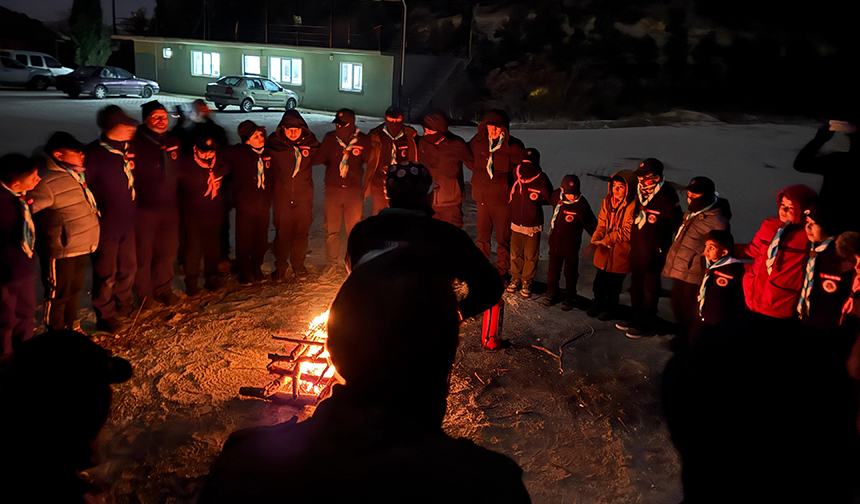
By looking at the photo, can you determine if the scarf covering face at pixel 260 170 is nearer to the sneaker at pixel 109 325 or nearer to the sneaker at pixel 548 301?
the sneaker at pixel 109 325

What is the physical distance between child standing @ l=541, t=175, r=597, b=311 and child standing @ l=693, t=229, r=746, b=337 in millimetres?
1477

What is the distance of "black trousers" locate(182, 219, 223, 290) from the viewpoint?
22.4ft

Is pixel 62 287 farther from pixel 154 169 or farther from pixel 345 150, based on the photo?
pixel 345 150

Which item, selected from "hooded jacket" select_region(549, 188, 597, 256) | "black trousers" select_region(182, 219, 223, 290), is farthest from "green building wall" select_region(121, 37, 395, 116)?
"hooded jacket" select_region(549, 188, 597, 256)

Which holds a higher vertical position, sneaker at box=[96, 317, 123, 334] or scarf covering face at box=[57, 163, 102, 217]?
scarf covering face at box=[57, 163, 102, 217]

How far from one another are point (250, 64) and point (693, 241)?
1280 inches

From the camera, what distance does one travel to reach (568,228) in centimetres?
696

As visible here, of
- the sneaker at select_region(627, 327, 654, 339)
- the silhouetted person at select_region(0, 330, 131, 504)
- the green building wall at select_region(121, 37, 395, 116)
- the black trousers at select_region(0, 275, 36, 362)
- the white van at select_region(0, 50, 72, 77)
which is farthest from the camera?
the green building wall at select_region(121, 37, 395, 116)

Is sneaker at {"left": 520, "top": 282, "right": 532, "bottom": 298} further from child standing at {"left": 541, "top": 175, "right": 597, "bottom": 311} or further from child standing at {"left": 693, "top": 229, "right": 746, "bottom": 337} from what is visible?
child standing at {"left": 693, "top": 229, "right": 746, "bottom": 337}

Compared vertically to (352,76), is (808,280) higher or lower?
lower

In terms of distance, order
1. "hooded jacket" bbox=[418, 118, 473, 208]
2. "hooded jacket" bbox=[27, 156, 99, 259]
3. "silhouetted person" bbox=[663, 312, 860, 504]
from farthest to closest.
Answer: "hooded jacket" bbox=[418, 118, 473, 208], "hooded jacket" bbox=[27, 156, 99, 259], "silhouetted person" bbox=[663, 312, 860, 504]

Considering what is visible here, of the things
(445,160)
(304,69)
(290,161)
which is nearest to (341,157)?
(290,161)

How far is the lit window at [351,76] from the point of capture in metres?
31.0

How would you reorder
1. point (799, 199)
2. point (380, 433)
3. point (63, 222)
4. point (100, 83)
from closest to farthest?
point (380, 433) → point (799, 199) → point (63, 222) → point (100, 83)
